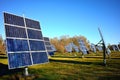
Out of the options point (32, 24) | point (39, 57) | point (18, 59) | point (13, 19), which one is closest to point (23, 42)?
point (18, 59)

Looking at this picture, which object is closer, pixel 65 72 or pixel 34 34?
pixel 34 34

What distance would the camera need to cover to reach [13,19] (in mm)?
14531

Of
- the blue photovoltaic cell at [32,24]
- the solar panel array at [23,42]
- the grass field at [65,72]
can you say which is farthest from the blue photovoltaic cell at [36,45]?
the grass field at [65,72]

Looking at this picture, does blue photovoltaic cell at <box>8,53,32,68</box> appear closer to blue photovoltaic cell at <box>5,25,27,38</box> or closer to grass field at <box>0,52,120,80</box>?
grass field at <box>0,52,120,80</box>

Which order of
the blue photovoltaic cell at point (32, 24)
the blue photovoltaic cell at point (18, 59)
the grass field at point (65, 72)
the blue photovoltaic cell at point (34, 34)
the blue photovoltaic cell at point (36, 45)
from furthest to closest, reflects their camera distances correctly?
1. the blue photovoltaic cell at point (32, 24)
2. the blue photovoltaic cell at point (34, 34)
3. the blue photovoltaic cell at point (36, 45)
4. the grass field at point (65, 72)
5. the blue photovoltaic cell at point (18, 59)

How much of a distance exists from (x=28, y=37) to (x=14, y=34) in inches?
75.5

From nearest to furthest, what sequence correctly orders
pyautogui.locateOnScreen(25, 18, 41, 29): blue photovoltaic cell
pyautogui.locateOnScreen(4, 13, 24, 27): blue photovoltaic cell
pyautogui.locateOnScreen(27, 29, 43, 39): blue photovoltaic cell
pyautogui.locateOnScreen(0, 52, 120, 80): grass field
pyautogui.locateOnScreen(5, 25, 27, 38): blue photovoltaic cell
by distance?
pyautogui.locateOnScreen(5, 25, 27, 38): blue photovoltaic cell
pyautogui.locateOnScreen(4, 13, 24, 27): blue photovoltaic cell
pyautogui.locateOnScreen(0, 52, 120, 80): grass field
pyautogui.locateOnScreen(27, 29, 43, 39): blue photovoltaic cell
pyautogui.locateOnScreen(25, 18, 41, 29): blue photovoltaic cell

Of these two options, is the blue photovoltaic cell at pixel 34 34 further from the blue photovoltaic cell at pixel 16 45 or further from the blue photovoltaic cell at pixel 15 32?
the blue photovoltaic cell at pixel 16 45

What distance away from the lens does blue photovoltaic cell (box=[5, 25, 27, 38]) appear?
1326 centimetres

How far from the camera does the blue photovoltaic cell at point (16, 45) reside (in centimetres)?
1279

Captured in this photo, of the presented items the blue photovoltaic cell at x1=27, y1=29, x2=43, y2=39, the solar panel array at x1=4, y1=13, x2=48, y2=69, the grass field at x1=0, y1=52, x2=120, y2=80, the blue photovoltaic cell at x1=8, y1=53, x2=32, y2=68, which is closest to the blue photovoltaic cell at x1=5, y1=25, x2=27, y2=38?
the solar panel array at x1=4, y1=13, x2=48, y2=69

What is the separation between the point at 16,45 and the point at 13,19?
260 centimetres

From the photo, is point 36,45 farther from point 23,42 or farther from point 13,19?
point 13,19

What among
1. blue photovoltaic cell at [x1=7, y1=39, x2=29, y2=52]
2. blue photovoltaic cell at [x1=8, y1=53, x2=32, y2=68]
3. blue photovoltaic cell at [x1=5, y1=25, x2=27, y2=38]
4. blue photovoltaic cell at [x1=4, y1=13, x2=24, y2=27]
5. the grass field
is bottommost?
the grass field
